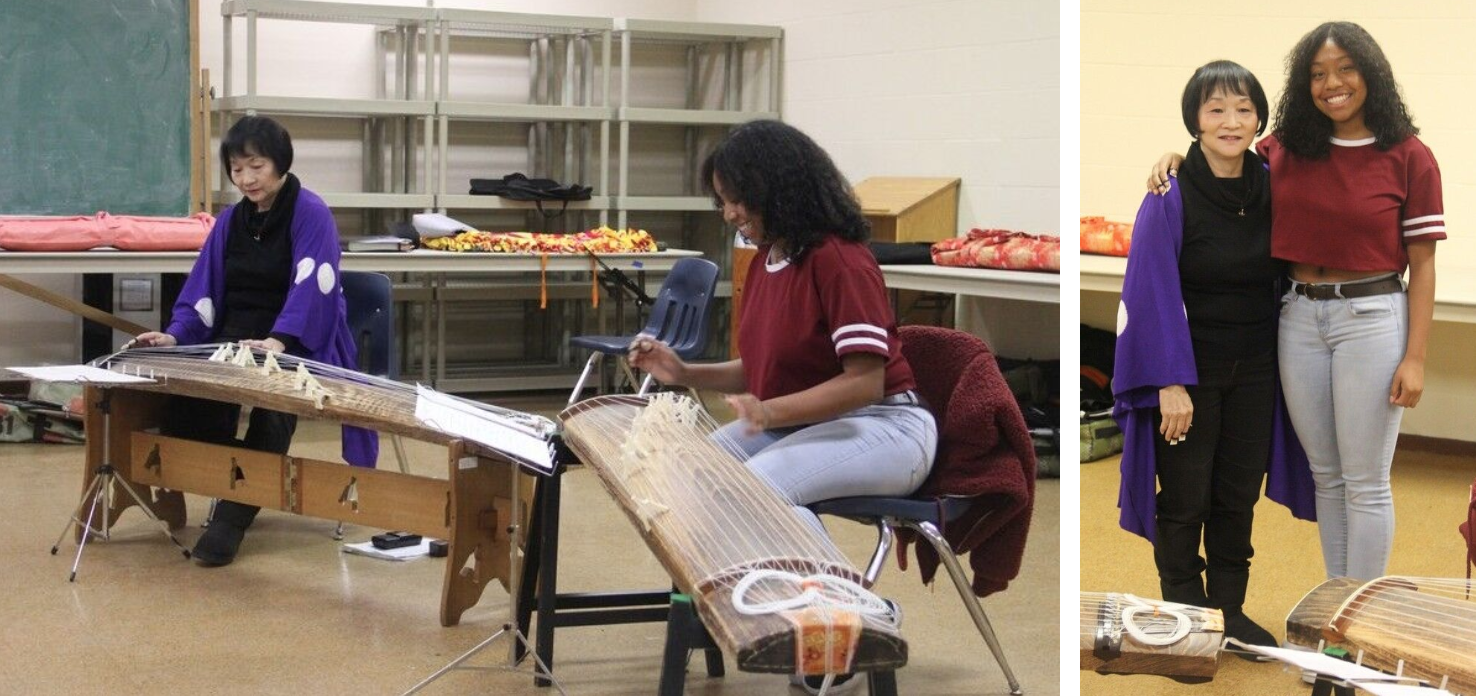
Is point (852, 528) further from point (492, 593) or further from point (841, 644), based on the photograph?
point (841, 644)

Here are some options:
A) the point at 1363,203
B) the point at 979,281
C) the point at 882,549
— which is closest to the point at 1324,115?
the point at 1363,203

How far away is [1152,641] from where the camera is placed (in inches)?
66.1

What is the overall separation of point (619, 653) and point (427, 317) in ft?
12.3

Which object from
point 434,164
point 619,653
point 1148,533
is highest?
point 434,164

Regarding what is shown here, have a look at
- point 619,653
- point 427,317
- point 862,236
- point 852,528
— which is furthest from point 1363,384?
point 427,317

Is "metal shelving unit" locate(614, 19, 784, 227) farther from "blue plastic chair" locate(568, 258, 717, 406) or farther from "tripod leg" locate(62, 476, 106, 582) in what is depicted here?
"tripod leg" locate(62, 476, 106, 582)

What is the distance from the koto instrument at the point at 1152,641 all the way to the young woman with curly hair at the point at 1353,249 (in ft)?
4.27

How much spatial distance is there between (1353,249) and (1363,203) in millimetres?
84

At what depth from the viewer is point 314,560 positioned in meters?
3.85

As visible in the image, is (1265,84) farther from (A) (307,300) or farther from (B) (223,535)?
(B) (223,535)

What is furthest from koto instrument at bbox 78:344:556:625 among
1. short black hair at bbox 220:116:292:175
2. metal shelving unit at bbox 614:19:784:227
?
metal shelving unit at bbox 614:19:784:227

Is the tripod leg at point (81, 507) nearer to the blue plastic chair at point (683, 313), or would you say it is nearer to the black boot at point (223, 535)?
the black boot at point (223, 535)

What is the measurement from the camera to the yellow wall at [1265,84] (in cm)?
421

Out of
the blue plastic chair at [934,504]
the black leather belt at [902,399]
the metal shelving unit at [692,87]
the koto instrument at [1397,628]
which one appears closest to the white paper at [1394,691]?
the koto instrument at [1397,628]
